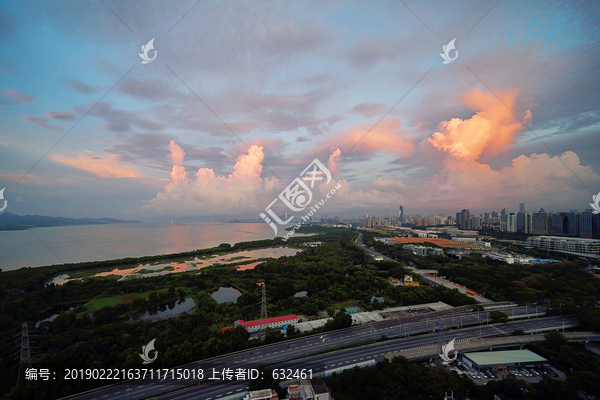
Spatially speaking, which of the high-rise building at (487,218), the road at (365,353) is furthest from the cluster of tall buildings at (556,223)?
the road at (365,353)

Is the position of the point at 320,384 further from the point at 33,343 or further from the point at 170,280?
the point at 170,280

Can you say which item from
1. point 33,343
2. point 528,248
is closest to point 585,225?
point 528,248

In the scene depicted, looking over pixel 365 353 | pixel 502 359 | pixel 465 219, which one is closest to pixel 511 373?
pixel 502 359

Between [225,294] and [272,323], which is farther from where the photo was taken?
[225,294]

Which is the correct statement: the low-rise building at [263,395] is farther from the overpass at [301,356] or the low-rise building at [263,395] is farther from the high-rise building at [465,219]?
the high-rise building at [465,219]

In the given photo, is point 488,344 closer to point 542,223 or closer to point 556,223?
point 556,223
